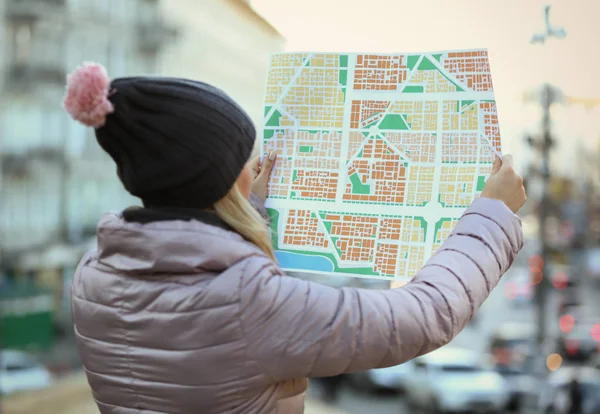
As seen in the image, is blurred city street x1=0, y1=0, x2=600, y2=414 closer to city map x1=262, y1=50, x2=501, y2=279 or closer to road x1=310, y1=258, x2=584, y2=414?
road x1=310, y1=258, x2=584, y2=414

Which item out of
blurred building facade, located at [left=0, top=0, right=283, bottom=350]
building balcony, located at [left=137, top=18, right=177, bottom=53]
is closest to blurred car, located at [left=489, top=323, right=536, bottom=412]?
blurred building facade, located at [left=0, top=0, right=283, bottom=350]

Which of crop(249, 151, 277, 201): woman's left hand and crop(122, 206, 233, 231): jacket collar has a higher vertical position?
crop(249, 151, 277, 201): woman's left hand

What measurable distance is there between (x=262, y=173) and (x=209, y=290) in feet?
0.89

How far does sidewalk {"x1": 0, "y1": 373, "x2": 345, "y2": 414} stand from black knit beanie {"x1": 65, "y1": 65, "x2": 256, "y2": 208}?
6659 millimetres

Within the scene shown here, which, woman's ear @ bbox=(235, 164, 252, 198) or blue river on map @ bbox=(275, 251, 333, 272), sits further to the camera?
blue river on map @ bbox=(275, 251, 333, 272)

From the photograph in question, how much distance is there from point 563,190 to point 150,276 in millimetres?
10996

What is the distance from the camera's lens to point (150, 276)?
24.4 inches

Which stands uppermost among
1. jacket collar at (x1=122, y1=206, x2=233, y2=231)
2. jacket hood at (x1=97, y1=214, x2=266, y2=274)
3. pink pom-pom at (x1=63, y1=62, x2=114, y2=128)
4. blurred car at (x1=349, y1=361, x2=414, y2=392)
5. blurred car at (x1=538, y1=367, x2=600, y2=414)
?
pink pom-pom at (x1=63, y1=62, x2=114, y2=128)

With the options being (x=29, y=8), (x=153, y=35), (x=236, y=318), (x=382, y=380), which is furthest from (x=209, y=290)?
(x=382, y=380)

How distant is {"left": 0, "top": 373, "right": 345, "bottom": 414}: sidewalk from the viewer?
713 cm

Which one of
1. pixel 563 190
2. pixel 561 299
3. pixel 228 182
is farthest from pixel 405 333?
pixel 561 299

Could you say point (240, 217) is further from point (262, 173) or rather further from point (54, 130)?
point (54, 130)

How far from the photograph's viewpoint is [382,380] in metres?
11.5

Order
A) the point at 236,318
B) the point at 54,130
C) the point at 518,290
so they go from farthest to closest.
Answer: the point at 518,290 < the point at 54,130 < the point at 236,318
